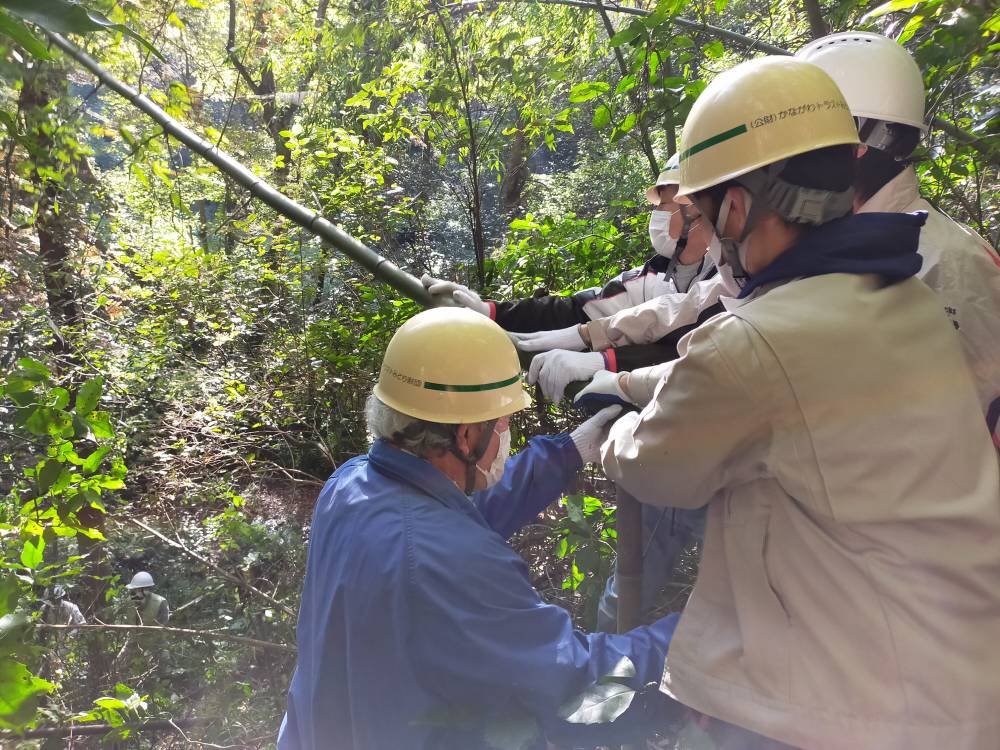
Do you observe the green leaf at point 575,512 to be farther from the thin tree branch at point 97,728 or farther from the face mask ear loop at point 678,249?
the thin tree branch at point 97,728

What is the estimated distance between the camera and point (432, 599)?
1387 mm

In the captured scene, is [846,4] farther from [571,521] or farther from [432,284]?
[571,521]

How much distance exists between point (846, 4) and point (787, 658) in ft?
9.88

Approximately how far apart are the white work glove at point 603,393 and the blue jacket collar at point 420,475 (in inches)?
23.0

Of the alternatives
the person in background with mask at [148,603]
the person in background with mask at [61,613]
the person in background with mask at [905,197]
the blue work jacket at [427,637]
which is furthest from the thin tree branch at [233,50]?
the blue work jacket at [427,637]

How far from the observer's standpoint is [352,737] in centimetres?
150

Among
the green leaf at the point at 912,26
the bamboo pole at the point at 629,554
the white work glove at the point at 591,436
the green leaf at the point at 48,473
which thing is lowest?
the bamboo pole at the point at 629,554

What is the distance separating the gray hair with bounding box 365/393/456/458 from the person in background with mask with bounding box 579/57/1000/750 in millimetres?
564

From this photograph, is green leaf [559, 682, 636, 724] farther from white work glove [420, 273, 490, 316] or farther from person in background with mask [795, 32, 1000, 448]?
white work glove [420, 273, 490, 316]

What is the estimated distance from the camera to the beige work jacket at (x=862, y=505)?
3.98ft

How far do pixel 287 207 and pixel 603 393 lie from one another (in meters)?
2.59

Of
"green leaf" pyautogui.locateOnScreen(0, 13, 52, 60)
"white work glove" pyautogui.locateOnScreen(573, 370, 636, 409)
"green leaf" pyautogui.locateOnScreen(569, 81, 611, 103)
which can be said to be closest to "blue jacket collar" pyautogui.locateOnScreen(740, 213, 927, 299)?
"white work glove" pyautogui.locateOnScreen(573, 370, 636, 409)

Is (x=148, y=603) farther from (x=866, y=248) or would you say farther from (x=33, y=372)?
(x=866, y=248)

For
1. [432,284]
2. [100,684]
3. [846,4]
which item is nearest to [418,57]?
[432,284]
